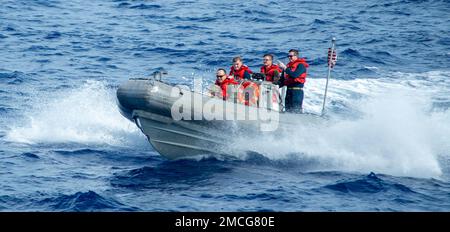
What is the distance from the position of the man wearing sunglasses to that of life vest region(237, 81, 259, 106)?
88 centimetres

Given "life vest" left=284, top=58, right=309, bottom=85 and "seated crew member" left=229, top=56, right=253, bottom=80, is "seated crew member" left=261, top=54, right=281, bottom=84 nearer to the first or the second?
"life vest" left=284, top=58, right=309, bottom=85

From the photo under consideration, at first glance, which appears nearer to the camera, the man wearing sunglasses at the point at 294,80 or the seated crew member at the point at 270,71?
the man wearing sunglasses at the point at 294,80

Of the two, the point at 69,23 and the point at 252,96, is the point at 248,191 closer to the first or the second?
the point at 252,96

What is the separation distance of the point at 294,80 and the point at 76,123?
194 inches

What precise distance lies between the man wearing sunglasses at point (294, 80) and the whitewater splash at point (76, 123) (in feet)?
10.8

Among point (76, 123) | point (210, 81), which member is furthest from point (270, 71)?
point (210, 81)

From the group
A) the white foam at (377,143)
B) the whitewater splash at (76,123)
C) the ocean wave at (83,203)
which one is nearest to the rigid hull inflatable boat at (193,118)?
the white foam at (377,143)

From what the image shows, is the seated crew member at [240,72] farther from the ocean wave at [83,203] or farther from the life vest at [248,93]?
the ocean wave at [83,203]

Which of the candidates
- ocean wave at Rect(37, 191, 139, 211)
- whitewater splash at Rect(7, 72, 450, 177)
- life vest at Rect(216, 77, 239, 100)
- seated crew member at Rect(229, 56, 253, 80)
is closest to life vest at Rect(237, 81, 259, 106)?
life vest at Rect(216, 77, 239, 100)

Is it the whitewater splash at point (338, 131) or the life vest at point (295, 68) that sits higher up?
the life vest at point (295, 68)

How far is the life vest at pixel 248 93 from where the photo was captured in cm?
1580

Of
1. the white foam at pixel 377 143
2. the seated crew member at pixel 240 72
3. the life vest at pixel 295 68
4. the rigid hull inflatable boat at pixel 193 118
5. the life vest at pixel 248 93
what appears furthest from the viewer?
the life vest at pixel 295 68
